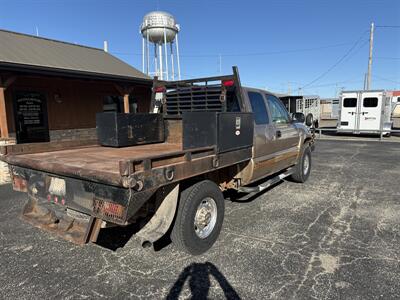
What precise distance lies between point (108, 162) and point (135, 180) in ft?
3.22

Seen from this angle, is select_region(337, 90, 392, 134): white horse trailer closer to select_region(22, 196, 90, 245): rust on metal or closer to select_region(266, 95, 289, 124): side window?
select_region(266, 95, 289, 124): side window

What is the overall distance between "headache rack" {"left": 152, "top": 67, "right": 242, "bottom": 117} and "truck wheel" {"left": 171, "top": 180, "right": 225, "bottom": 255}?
148cm

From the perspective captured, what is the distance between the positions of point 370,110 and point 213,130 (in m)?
16.1

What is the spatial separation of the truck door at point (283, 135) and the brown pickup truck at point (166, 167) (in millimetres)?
28

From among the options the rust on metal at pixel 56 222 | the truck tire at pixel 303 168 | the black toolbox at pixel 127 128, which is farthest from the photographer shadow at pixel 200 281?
the truck tire at pixel 303 168

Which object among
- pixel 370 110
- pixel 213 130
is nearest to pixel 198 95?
pixel 213 130

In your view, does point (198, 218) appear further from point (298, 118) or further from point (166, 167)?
point (298, 118)

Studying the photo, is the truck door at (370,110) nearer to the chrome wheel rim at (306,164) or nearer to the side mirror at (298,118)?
the chrome wheel rim at (306,164)

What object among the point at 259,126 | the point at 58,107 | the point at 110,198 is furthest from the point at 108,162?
the point at 58,107

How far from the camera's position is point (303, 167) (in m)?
6.81

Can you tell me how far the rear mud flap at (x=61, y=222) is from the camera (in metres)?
2.94

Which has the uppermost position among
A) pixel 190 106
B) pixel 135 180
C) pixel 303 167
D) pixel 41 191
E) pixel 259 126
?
pixel 190 106

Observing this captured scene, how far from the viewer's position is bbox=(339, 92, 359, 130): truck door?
1698cm

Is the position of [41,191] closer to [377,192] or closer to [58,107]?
[377,192]
